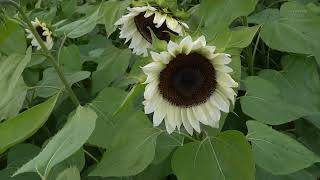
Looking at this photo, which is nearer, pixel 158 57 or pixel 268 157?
pixel 158 57

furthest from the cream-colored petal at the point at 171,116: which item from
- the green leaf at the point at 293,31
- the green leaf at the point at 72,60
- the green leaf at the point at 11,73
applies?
the green leaf at the point at 72,60

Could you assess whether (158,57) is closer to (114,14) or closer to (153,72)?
(153,72)

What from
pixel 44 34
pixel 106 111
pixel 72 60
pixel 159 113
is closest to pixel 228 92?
pixel 159 113

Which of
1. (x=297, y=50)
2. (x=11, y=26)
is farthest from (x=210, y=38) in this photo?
(x=11, y=26)

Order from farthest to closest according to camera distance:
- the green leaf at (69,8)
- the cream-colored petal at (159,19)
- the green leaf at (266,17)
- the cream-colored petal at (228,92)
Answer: the green leaf at (69,8)
the green leaf at (266,17)
the cream-colored petal at (159,19)
the cream-colored petal at (228,92)

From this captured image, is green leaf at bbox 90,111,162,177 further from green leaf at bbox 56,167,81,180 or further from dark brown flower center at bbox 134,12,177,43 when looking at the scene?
dark brown flower center at bbox 134,12,177,43

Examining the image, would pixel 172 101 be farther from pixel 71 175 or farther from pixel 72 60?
pixel 72 60

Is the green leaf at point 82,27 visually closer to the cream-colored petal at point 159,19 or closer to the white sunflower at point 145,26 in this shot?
the white sunflower at point 145,26
